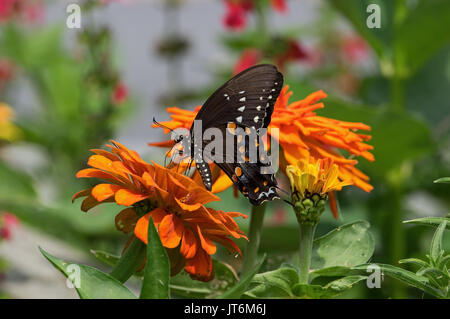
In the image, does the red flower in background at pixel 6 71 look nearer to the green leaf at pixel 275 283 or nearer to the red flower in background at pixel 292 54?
the red flower in background at pixel 292 54

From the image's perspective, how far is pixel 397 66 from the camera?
1.03 m

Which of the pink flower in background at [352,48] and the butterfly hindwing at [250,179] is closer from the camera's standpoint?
the butterfly hindwing at [250,179]

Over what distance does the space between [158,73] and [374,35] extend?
6.99ft

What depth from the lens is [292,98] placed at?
0.87 m

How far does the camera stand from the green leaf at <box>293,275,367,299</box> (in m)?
0.36

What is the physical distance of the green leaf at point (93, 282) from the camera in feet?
1.04

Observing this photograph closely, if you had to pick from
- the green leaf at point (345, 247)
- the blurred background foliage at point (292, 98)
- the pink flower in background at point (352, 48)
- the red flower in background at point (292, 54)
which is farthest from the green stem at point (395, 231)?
the pink flower in background at point (352, 48)

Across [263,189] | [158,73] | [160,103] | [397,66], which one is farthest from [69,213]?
[158,73]

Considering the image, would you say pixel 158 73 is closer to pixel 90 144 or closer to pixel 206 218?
pixel 90 144

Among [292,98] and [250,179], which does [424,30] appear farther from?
[250,179]

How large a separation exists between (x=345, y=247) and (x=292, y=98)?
0.47 metres

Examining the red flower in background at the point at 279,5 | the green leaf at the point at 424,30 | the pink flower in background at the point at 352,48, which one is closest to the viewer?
the green leaf at the point at 424,30
